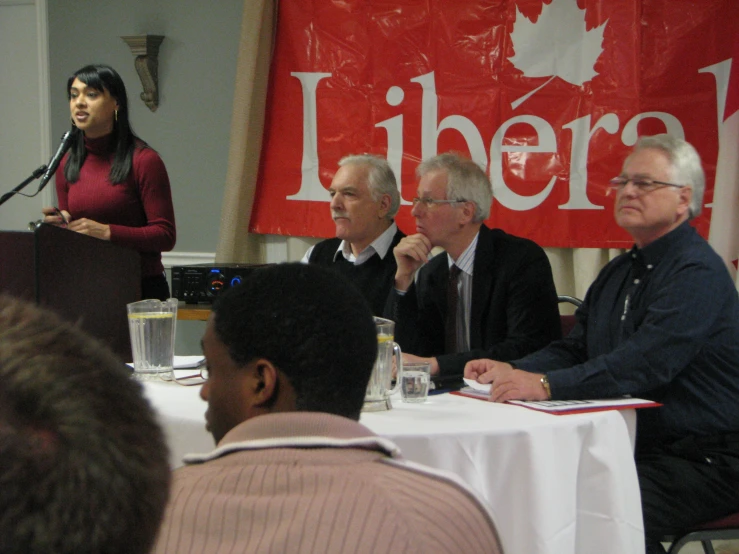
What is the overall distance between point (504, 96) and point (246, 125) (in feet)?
4.18

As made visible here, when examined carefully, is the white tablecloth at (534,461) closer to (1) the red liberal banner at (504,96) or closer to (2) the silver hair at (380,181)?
(2) the silver hair at (380,181)

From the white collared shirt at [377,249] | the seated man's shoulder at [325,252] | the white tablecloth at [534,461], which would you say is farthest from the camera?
the seated man's shoulder at [325,252]

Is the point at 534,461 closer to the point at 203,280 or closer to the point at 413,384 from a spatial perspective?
the point at 413,384

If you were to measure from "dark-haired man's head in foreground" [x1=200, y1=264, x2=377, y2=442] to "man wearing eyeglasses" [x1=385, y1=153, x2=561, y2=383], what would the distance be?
1397mm

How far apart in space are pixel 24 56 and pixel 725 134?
376 centimetres

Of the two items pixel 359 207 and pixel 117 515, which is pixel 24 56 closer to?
pixel 359 207

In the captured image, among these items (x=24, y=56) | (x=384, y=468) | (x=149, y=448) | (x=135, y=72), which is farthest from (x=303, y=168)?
(x=149, y=448)

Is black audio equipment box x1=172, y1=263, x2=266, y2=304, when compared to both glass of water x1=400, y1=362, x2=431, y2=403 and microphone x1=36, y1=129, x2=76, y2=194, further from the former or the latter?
glass of water x1=400, y1=362, x2=431, y2=403

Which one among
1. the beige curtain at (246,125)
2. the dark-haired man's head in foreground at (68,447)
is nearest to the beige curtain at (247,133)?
the beige curtain at (246,125)

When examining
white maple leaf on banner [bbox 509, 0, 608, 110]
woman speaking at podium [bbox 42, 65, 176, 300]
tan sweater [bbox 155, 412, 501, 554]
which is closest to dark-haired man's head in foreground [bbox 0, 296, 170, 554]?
tan sweater [bbox 155, 412, 501, 554]

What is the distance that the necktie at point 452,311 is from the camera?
9.06ft

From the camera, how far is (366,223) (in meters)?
3.15

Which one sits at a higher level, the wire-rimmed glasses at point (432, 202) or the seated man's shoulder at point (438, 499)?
the wire-rimmed glasses at point (432, 202)

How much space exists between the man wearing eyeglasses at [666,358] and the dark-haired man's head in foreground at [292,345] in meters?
0.94
